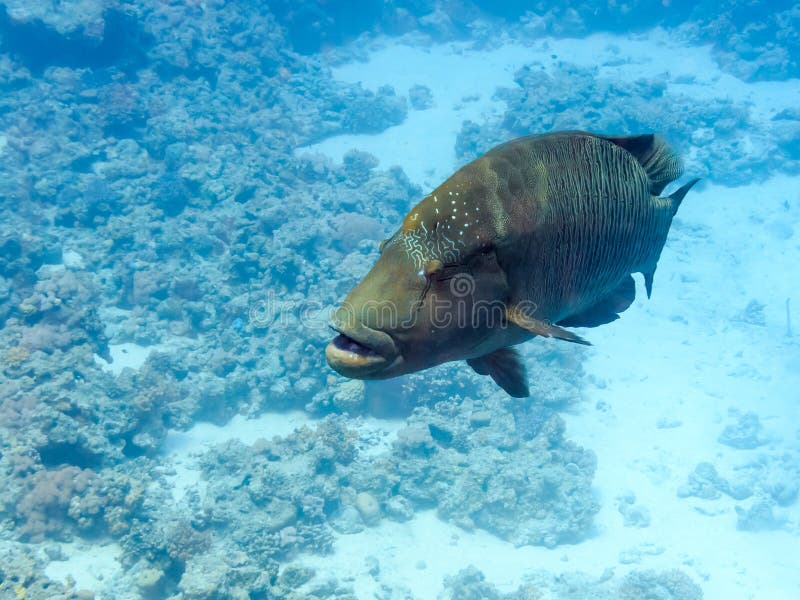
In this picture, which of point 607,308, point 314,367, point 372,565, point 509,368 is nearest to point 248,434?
point 314,367

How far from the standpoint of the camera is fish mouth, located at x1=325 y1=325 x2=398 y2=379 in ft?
4.86

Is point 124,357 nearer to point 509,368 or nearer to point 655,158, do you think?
point 509,368

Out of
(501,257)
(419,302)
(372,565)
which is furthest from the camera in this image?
(372,565)

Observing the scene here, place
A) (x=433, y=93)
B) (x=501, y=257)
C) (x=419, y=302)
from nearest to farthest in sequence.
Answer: (x=419, y=302), (x=501, y=257), (x=433, y=93)

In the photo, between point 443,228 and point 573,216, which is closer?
point 443,228

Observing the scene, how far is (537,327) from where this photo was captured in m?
1.62

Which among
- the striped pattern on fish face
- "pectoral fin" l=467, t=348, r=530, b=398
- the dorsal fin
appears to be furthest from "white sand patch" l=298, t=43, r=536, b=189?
"pectoral fin" l=467, t=348, r=530, b=398

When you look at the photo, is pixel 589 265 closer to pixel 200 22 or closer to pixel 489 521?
pixel 489 521

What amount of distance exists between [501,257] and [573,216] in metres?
0.43

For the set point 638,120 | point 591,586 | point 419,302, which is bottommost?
point 591,586

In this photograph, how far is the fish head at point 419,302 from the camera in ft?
4.92

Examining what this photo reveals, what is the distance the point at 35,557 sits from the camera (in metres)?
7.51

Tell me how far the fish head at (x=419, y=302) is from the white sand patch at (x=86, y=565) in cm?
839

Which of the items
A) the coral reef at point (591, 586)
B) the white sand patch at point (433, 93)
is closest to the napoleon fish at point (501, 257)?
the coral reef at point (591, 586)
